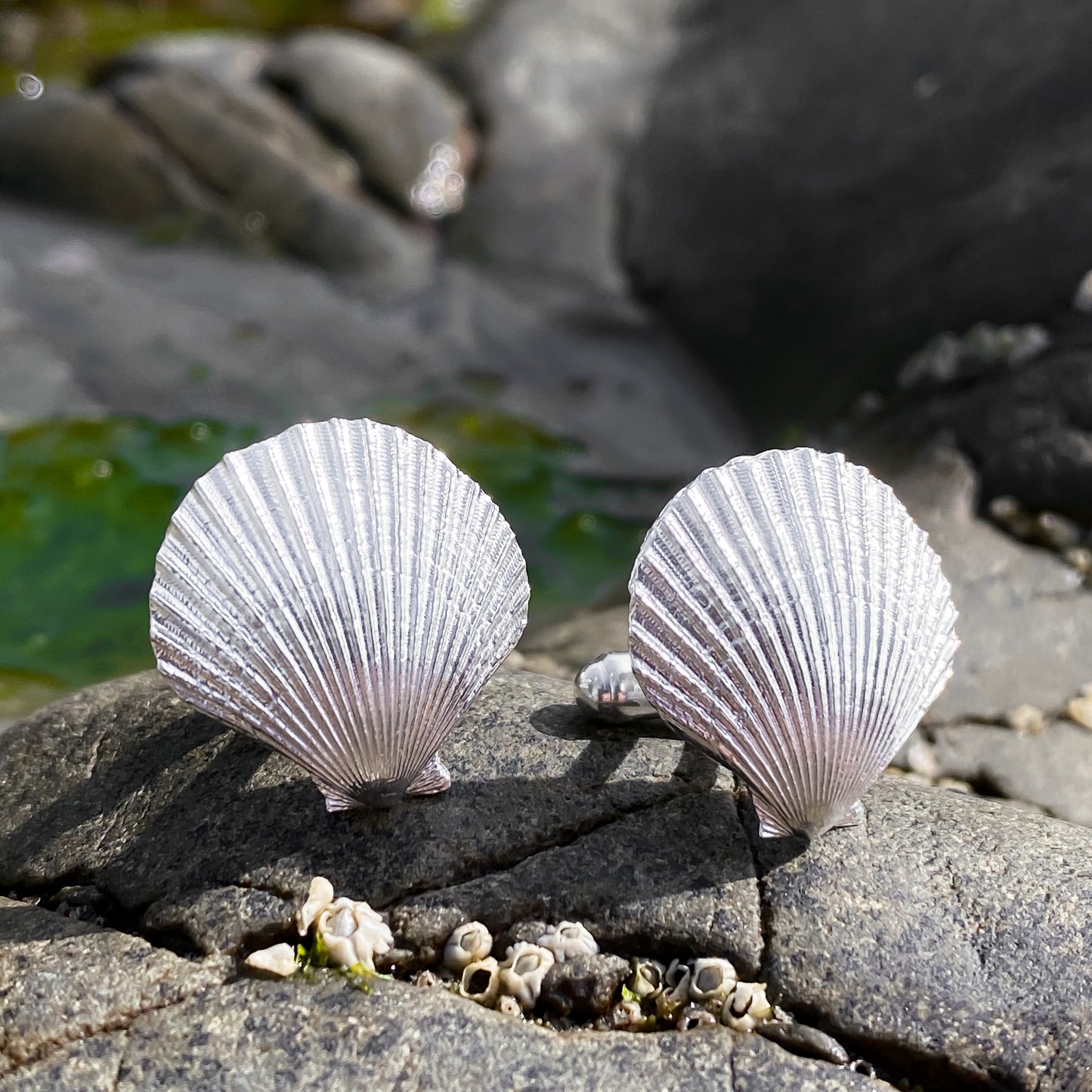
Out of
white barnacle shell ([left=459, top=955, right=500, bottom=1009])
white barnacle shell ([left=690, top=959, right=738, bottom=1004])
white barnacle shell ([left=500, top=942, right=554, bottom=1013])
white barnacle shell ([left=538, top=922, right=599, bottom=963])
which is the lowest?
white barnacle shell ([left=459, top=955, right=500, bottom=1009])

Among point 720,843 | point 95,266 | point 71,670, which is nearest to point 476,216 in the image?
point 95,266

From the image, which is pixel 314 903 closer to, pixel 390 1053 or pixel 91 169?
pixel 390 1053

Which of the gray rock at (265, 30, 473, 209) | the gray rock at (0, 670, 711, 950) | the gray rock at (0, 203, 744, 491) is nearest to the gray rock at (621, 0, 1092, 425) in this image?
the gray rock at (0, 203, 744, 491)

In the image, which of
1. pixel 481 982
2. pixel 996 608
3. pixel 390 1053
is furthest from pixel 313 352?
pixel 390 1053

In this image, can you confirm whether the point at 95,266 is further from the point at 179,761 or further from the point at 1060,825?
the point at 1060,825

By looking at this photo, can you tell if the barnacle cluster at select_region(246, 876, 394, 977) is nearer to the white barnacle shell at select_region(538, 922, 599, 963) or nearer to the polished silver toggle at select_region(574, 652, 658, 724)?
the white barnacle shell at select_region(538, 922, 599, 963)

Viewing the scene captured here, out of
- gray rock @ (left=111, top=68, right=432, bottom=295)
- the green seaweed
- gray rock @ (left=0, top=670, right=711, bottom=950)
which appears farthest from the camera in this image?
gray rock @ (left=111, top=68, right=432, bottom=295)
